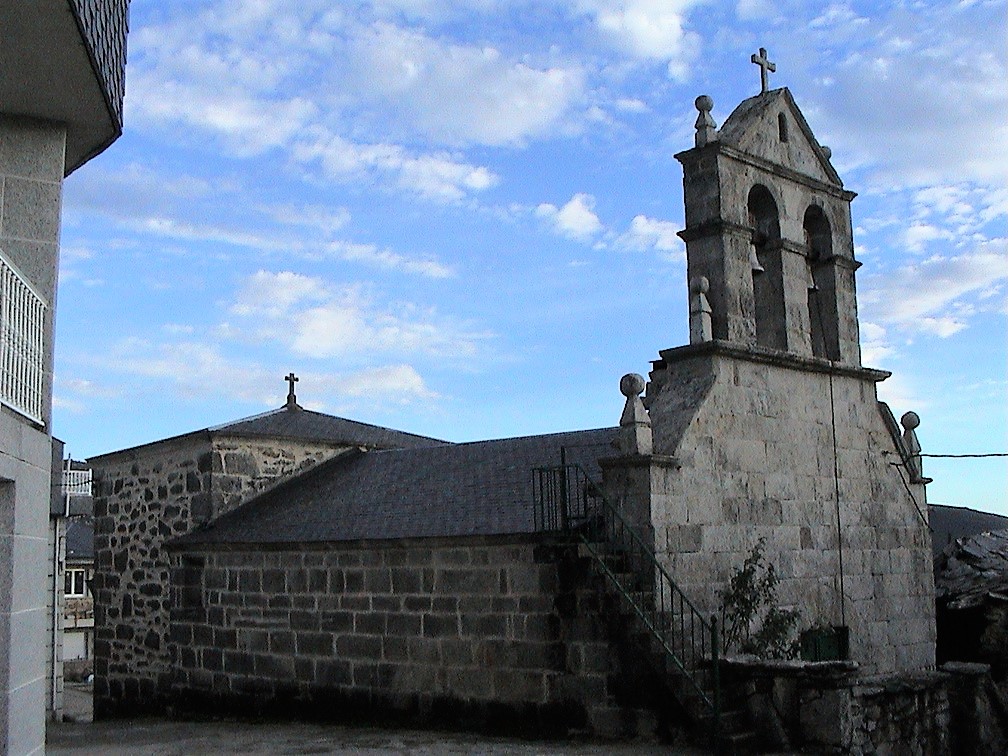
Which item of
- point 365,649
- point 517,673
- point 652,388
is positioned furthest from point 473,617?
point 652,388

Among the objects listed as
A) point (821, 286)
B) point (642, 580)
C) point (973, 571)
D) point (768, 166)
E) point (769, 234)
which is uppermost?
point (768, 166)

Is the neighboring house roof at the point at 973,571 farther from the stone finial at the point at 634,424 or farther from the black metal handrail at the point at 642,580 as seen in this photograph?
the stone finial at the point at 634,424

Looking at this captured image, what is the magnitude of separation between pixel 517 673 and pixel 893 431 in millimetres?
5760

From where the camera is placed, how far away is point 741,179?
38.1 feet

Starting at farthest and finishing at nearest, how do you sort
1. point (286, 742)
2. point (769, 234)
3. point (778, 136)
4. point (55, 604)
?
point (55, 604) < point (778, 136) < point (769, 234) < point (286, 742)

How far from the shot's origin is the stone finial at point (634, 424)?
9.99 m

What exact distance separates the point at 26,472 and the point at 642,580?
5.37 meters

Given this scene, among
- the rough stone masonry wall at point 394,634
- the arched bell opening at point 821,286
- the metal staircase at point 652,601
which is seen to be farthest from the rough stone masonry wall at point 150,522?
the arched bell opening at point 821,286

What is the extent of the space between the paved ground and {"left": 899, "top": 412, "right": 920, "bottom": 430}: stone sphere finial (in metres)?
6.16

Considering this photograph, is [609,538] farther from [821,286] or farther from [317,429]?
[317,429]

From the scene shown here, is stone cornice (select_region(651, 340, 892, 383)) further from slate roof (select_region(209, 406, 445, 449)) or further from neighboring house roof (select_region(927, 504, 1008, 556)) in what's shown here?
neighboring house roof (select_region(927, 504, 1008, 556))

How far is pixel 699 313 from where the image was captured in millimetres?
10984

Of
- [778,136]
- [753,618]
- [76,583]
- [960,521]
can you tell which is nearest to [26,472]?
[753,618]

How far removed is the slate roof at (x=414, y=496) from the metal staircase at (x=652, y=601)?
0.49 meters
